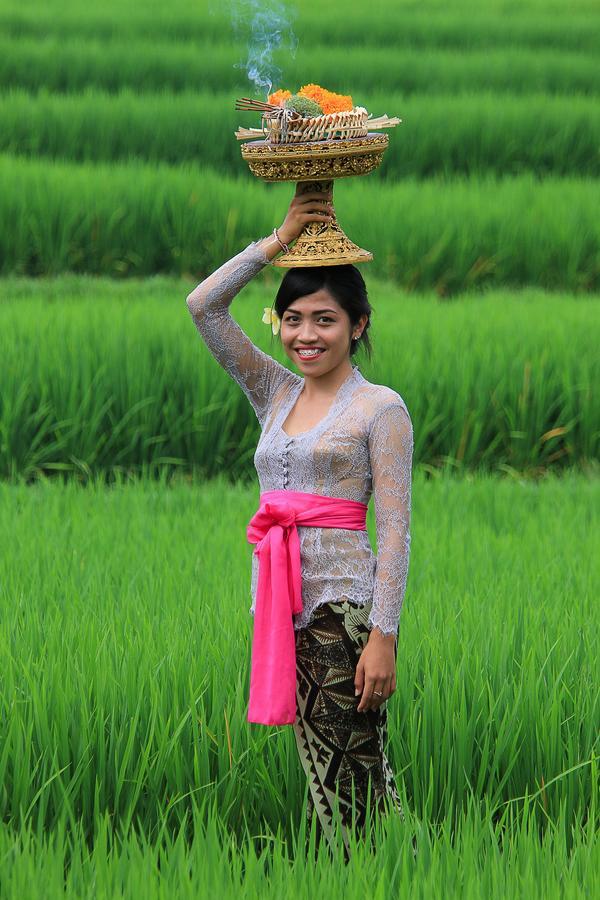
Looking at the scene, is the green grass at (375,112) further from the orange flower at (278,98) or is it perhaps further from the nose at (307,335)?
the nose at (307,335)

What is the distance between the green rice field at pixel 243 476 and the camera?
6.77 ft

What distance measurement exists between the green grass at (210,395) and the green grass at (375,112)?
3904mm

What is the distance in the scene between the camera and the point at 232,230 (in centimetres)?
708

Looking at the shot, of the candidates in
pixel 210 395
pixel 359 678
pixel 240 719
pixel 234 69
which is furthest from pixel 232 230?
pixel 359 678

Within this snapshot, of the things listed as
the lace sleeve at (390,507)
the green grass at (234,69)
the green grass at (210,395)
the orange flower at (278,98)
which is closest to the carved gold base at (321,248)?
the orange flower at (278,98)

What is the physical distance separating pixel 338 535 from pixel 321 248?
421 mm

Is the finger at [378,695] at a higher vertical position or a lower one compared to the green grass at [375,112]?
lower

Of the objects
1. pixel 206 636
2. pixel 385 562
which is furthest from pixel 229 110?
pixel 385 562

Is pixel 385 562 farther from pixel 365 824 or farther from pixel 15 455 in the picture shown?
pixel 15 455

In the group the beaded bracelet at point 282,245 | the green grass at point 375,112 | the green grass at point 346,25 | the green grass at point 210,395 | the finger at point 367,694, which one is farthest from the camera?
the green grass at point 346,25

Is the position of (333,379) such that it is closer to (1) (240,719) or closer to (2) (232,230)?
(1) (240,719)

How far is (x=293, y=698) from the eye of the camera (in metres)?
1.89

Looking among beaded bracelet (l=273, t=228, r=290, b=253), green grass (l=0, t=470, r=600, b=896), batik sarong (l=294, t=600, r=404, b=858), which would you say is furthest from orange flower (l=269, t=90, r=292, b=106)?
green grass (l=0, t=470, r=600, b=896)

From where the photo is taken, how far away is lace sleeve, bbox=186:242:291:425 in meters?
2.03
